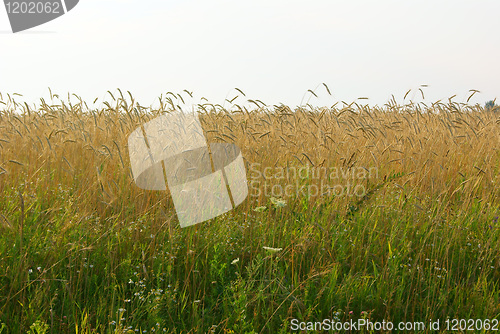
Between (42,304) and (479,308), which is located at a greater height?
(42,304)

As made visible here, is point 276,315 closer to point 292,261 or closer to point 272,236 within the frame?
point 292,261

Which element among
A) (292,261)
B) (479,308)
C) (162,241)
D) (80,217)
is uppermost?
(80,217)

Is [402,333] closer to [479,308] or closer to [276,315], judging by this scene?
[479,308]

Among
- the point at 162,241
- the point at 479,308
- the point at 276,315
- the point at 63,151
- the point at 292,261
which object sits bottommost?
the point at 479,308

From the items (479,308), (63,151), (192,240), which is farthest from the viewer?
(63,151)

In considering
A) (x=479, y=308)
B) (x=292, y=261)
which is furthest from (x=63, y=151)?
(x=479, y=308)

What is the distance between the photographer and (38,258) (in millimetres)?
2285

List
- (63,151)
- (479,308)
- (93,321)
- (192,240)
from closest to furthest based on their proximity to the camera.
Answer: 1. (93,321)
2. (479,308)
3. (192,240)
4. (63,151)

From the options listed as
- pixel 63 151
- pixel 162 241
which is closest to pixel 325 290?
pixel 162 241

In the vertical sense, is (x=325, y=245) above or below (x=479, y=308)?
above

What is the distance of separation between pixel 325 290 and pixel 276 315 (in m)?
0.32

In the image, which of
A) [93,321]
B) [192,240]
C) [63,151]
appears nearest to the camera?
[93,321]

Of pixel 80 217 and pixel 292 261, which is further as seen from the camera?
pixel 80 217

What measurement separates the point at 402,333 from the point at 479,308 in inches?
18.5
